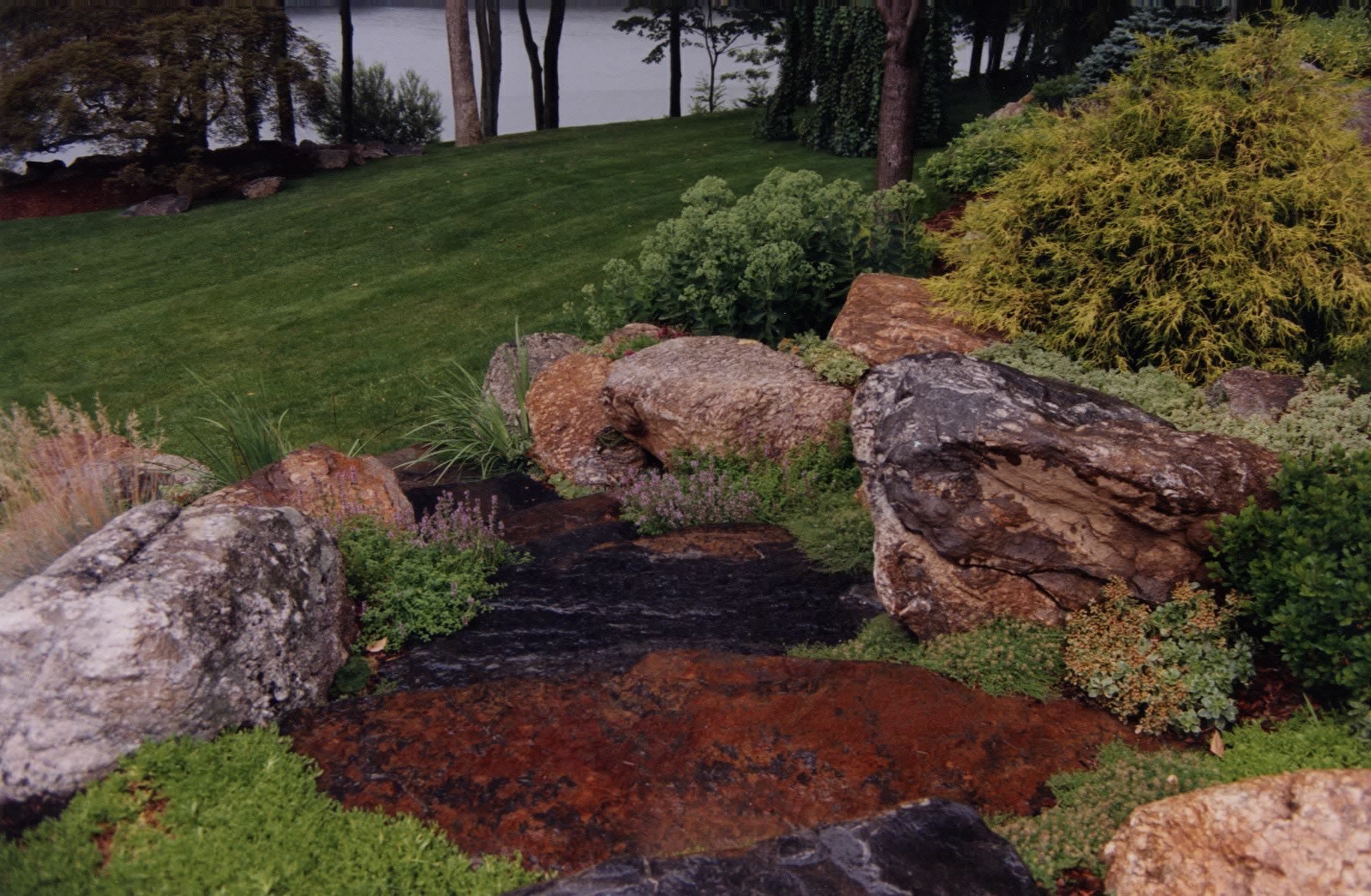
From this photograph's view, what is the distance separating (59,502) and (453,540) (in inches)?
97.9

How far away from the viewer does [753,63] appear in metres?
45.5

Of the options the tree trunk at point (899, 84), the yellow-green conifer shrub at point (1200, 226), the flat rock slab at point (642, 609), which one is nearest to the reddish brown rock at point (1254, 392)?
the yellow-green conifer shrub at point (1200, 226)

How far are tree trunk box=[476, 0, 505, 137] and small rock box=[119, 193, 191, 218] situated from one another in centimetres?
1052

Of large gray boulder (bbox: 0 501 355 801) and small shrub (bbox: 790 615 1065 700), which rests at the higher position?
large gray boulder (bbox: 0 501 355 801)

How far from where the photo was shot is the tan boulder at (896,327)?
842 centimetres

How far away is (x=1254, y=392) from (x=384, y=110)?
102ft

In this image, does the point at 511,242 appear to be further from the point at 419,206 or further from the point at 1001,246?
the point at 1001,246

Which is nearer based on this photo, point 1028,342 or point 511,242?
point 1028,342

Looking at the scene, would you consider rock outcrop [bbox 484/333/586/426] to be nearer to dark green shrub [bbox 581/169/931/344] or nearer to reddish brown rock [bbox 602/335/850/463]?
dark green shrub [bbox 581/169/931/344]

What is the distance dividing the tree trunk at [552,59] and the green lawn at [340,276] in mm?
7521

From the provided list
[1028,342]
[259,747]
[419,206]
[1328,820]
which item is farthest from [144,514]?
[419,206]

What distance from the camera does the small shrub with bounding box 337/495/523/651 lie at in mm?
6227

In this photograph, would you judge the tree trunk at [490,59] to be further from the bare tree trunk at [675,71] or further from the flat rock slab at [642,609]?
the flat rock slab at [642,609]

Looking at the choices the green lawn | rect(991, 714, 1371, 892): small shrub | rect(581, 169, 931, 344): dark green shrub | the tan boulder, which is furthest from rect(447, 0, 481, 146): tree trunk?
rect(991, 714, 1371, 892): small shrub
